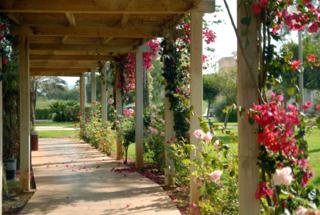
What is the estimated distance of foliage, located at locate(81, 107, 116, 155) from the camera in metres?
15.1

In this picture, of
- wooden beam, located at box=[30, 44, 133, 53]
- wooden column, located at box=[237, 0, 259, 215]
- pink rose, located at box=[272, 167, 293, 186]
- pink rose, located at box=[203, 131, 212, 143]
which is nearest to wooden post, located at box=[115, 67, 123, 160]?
wooden beam, located at box=[30, 44, 133, 53]

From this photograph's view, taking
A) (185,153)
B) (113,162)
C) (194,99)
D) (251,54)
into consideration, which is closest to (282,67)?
(251,54)

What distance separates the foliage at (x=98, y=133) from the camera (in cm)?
1514

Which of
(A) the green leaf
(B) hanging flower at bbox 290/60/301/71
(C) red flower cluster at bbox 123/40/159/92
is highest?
(C) red flower cluster at bbox 123/40/159/92

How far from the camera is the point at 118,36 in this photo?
9281 millimetres

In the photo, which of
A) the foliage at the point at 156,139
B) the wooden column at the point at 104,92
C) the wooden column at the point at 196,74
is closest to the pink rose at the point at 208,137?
the wooden column at the point at 196,74

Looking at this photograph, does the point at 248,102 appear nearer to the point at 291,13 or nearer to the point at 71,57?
the point at 291,13

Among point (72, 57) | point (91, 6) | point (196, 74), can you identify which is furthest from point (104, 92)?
point (196, 74)

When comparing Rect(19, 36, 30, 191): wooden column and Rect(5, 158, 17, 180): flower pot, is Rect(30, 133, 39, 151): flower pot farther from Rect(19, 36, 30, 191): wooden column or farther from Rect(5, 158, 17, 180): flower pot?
Rect(19, 36, 30, 191): wooden column

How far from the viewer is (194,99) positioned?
263 inches

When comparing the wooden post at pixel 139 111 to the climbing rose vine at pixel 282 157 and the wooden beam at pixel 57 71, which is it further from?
the climbing rose vine at pixel 282 157

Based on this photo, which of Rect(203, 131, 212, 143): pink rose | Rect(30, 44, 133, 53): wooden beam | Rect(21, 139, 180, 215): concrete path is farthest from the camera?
Rect(30, 44, 133, 53): wooden beam

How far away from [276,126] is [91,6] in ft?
14.2

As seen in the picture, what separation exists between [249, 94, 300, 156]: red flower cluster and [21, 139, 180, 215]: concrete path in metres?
3.65
